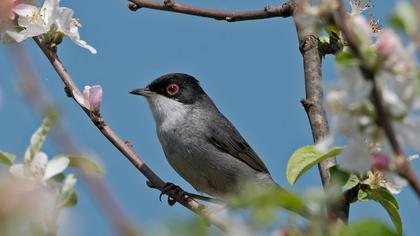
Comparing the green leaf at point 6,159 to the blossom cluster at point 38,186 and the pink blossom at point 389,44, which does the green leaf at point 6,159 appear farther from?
the pink blossom at point 389,44

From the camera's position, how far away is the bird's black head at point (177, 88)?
24.7 feet

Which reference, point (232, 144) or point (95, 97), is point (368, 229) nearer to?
point (95, 97)

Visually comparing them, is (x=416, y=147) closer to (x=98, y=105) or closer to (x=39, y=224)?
(x=39, y=224)

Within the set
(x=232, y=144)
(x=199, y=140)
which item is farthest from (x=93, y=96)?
(x=232, y=144)

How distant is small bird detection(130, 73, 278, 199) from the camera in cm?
700

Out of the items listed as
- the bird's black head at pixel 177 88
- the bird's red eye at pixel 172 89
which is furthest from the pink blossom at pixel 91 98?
the bird's red eye at pixel 172 89

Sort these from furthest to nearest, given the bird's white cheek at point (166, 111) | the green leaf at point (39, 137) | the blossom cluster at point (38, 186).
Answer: the bird's white cheek at point (166, 111) → the green leaf at point (39, 137) → the blossom cluster at point (38, 186)

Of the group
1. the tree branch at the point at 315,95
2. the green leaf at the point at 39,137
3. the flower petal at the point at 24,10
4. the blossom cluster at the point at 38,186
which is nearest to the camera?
the blossom cluster at the point at 38,186

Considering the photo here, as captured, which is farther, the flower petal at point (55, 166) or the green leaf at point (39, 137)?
the flower petal at point (55, 166)

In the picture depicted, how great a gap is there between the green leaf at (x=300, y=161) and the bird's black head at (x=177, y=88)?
13.2ft

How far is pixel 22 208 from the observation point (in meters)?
1.23

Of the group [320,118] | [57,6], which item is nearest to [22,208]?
[57,6]

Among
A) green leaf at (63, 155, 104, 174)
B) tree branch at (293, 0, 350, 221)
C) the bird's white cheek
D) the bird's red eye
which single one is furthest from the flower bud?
the bird's red eye

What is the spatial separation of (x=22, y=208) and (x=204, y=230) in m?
0.32
